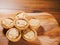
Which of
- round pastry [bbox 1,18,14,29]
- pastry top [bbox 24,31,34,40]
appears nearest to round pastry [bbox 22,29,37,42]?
pastry top [bbox 24,31,34,40]

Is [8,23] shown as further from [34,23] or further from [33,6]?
[33,6]

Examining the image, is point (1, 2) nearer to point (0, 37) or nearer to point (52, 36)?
point (0, 37)

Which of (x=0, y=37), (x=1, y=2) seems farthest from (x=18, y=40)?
(x=1, y=2)

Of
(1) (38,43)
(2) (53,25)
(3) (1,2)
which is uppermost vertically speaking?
(3) (1,2)

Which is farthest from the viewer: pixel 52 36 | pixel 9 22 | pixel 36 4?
pixel 36 4

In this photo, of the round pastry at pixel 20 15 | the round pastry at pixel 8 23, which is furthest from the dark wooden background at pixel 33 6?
the round pastry at pixel 8 23

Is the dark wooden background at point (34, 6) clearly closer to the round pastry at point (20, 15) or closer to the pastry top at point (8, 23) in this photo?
the round pastry at point (20, 15)
